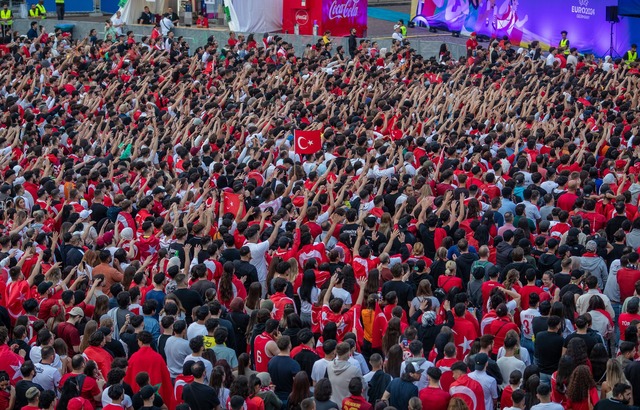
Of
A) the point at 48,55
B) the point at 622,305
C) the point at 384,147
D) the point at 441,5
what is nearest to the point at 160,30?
the point at 48,55

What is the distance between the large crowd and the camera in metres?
8.80

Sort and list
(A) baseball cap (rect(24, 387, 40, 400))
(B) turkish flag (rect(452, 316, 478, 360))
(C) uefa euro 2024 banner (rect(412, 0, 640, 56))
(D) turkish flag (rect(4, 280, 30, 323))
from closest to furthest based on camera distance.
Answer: (A) baseball cap (rect(24, 387, 40, 400)) → (B) turkish flag (rect(452, 316, 478, 360)) → (D) turkish flag (rect(4, 280, 30, 323)) → (C) uefa euro 2024 banner (rect(412, 0, 640, 56))

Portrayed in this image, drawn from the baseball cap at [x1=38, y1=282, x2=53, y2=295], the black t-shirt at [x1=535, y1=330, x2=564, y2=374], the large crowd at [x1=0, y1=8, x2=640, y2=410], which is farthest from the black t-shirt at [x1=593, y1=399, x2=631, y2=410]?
the baseball cap at [x1=38, y1=282, x2=53, y2=295]

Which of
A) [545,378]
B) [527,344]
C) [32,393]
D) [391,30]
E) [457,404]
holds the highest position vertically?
[391,30]

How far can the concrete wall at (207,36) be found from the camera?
3034 cm

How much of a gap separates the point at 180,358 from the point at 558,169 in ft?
26.5

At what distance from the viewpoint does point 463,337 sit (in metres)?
9.79

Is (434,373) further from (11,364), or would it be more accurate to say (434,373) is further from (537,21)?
(537,21)

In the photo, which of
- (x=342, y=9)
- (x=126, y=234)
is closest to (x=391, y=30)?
(x=342, y=9)

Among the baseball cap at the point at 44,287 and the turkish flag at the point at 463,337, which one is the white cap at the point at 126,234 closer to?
the baseball cap at the point at 44,287

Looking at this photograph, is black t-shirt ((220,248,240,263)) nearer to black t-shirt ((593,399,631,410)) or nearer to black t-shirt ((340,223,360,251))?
black t-shirt ((340,223,360,251))

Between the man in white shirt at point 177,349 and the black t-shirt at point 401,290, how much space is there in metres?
2.24

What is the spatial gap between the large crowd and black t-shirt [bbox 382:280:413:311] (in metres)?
0.03

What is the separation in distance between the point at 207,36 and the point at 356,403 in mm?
25933
